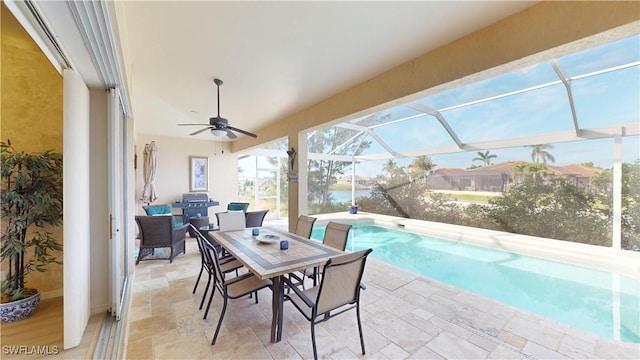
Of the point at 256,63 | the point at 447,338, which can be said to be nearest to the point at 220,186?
the point at 256,63

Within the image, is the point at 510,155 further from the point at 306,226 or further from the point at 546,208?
the point at 306,226

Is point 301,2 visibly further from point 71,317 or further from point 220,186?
point 220,186

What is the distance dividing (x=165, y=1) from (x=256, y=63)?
1.09m

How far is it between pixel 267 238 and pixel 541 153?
23.5ft

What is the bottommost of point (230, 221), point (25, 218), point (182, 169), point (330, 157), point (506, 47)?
point (230, 221)

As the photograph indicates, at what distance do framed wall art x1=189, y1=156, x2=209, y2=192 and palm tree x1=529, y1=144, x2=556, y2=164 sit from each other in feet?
30.1

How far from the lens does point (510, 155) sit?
21.7ft

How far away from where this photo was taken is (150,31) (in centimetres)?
228

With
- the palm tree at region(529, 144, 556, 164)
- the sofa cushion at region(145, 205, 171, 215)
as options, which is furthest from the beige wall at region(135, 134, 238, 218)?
the palm tree at region(529, 144, 556, 164)

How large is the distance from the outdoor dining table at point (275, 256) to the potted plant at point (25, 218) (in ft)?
5.22

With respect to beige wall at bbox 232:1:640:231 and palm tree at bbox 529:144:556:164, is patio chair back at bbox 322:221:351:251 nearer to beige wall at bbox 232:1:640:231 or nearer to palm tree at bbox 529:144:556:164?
beige wall at bbox 232:1:640:231

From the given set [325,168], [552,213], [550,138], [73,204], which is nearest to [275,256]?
[73,204]

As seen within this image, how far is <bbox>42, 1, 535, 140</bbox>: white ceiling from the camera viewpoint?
1970mm

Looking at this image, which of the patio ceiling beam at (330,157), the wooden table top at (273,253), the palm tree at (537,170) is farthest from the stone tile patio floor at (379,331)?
the patio ceiling beam at (330,157)
